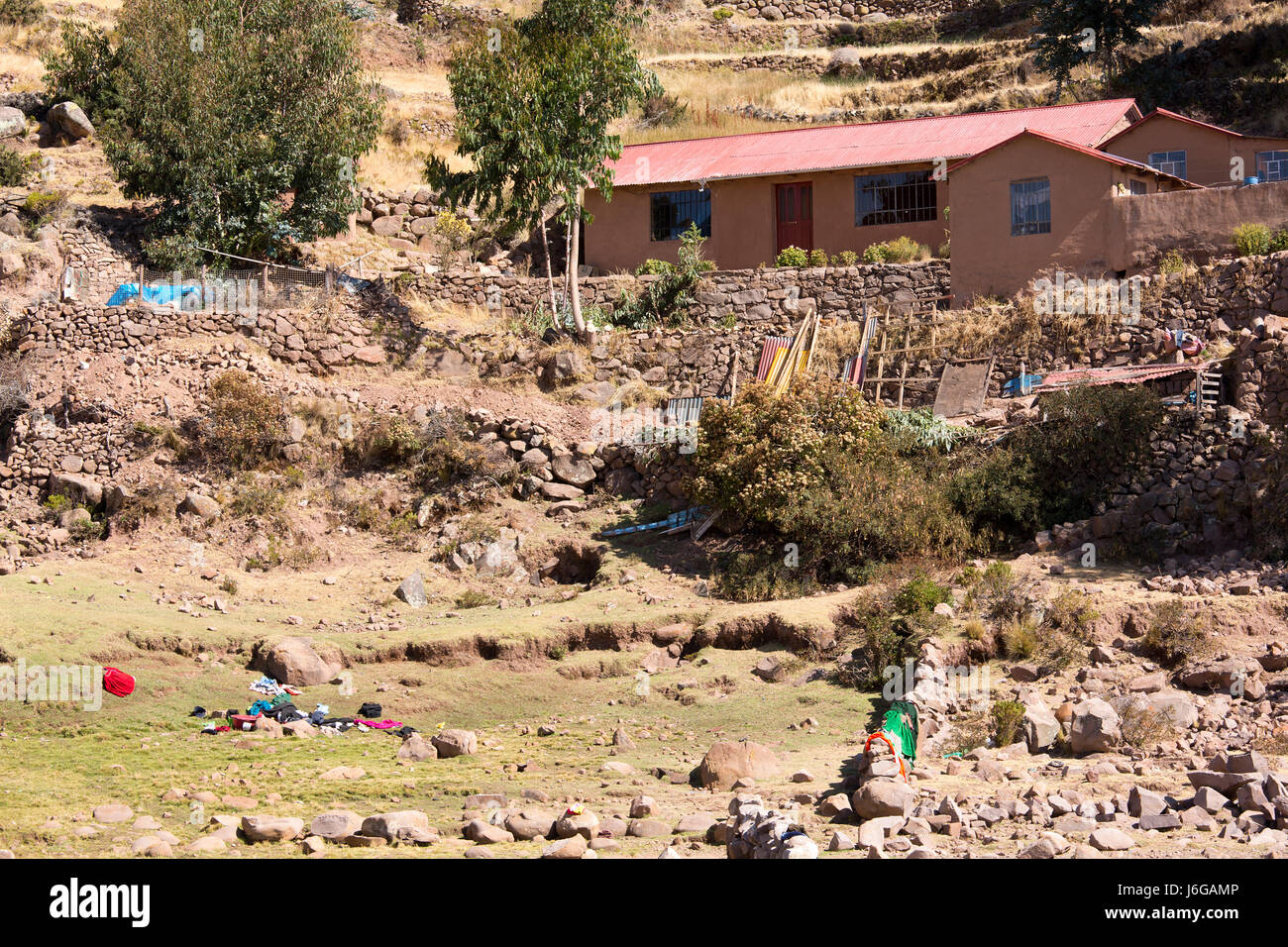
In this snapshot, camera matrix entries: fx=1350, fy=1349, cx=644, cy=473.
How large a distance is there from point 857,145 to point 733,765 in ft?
67.8

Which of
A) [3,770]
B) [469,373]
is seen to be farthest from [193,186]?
[3,770]

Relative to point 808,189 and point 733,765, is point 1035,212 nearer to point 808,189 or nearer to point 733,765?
point 808,189

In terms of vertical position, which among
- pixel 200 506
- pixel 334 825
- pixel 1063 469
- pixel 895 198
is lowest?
pixel 334 825

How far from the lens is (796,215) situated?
1179 inches

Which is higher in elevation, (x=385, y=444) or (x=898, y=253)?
(x=898, y=253)

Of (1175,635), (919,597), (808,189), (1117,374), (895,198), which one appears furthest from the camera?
(808,189)

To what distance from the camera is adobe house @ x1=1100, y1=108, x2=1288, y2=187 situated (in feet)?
92.1

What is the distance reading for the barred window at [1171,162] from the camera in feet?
92.4

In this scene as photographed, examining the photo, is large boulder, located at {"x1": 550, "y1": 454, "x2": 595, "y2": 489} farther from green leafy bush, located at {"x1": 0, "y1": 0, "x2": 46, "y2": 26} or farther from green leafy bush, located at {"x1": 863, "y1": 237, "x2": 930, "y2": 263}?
green leafy bush, located at {"x1": 0, "y1": 0, "x2": 46, "y2": 26}

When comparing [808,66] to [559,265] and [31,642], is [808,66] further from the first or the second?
[31,642]

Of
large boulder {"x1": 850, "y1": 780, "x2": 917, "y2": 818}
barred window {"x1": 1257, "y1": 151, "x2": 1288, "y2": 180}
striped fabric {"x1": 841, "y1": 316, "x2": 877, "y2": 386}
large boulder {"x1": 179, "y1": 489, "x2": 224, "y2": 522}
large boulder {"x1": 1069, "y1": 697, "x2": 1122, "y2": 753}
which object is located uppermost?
barred window {"x1": 1257, "y1": 151, "x2": 1288, "y2": 180}

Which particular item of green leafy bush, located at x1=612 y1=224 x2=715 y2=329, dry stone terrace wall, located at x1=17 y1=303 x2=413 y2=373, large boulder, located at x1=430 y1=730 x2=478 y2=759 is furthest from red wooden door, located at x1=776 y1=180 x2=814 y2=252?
large boulder, located at x1=430 y1=730 x2=478 y2=759

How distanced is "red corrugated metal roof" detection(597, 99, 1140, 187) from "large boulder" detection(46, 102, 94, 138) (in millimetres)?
13119

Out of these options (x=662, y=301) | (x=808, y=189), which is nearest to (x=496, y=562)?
(x=662, y=301)
